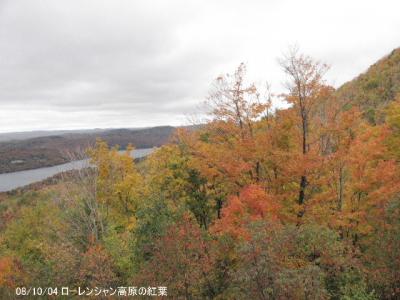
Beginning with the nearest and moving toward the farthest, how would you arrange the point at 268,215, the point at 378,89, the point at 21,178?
the point at 268,215 < the point at 378,89 < the point at 21,178

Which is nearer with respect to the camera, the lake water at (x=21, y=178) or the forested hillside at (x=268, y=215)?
the forested hillside at (x=268, y=215)

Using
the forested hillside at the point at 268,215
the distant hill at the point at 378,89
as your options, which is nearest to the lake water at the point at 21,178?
the distant hill at the point at 378,89

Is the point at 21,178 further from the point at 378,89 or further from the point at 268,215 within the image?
the point at 268,215

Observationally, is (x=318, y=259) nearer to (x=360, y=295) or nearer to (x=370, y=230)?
(x=360, y=295)

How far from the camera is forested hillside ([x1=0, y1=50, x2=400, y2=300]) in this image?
1484cm

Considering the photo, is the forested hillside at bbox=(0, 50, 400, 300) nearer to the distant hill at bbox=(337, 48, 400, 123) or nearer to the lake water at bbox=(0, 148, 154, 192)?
the distant hill at bbox=(337, 48, 400, 123)

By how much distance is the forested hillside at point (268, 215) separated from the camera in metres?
14.8

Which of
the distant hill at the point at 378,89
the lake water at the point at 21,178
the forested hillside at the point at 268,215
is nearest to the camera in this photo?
the forested hillside at the point at 268,215

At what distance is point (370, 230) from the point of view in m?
19.8

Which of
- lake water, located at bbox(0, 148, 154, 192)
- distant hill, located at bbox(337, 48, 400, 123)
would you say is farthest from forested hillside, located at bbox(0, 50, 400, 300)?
lake water, located at bbox(0, 148, 154, 192)

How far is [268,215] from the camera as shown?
60.7 feet

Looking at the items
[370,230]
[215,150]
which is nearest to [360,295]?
[370,230]

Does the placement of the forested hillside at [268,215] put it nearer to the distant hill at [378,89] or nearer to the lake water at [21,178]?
the distant hill at [378,89]

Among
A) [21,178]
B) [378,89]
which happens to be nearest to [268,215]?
[378,89]
